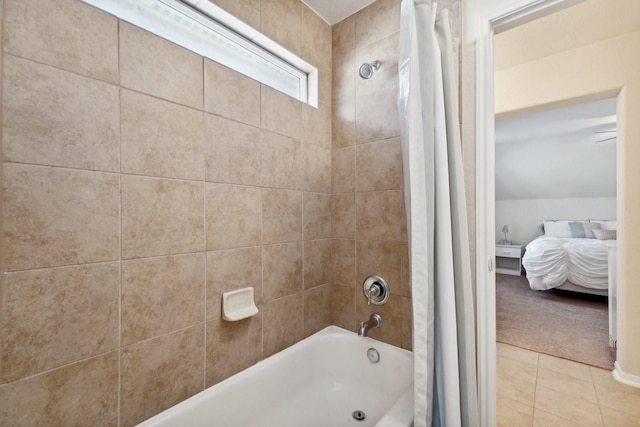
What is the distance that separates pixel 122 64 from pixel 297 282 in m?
1.24

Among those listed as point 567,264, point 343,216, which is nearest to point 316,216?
point 343,216

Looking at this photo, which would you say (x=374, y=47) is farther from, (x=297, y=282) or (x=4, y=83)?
(x=4, y=83)

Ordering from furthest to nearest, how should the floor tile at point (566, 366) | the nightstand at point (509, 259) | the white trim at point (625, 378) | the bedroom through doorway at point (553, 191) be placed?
the nightstand at point (509, 259)
the bedroom through doorway at point (553, 191)
the floor tile at point (566, 366)
the white trim at point (625, 378)

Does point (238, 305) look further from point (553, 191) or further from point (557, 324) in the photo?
point (553, 191)

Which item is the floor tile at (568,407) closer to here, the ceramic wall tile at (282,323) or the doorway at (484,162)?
the doorway at (484,162)

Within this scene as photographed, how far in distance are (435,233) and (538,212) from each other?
5882 millimetres

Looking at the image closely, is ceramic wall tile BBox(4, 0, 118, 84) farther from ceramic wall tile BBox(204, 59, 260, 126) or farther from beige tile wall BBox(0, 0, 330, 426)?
ceramic wall tile BBox(204, 59, 260, 126)

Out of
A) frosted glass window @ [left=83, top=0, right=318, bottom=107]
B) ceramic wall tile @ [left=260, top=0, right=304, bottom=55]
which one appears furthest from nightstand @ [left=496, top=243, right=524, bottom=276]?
ceramic wall tile @ [left=260, top=0, right=304, bottom=55]

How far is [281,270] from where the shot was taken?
146cm

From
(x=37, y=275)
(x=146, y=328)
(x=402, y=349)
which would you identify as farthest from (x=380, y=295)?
(x=37, y=275)

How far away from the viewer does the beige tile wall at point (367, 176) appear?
4.91 ft

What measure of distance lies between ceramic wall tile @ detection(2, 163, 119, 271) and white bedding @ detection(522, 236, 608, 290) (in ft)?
16.0

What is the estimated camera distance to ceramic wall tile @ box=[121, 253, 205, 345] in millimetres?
934

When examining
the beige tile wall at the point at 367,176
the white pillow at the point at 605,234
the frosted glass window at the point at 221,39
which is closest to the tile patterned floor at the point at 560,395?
the beige tile wall at the point at 367,176
